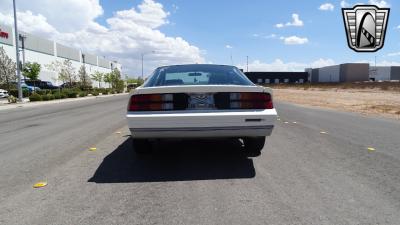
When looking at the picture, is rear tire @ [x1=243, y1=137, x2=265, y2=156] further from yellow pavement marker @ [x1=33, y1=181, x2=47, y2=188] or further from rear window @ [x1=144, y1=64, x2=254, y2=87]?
yellow pavement marker @ [x1=33, y1=181, x2=47, y2=188]

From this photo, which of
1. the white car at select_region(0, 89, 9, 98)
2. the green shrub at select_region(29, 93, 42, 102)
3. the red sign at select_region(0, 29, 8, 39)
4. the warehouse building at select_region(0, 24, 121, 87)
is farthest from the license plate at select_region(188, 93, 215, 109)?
the red sign at select_region(0, 29, 8, 39)

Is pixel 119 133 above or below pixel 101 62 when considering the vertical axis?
below

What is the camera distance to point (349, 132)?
8477 millimetres

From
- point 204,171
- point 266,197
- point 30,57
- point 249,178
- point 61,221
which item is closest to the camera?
point 61,221

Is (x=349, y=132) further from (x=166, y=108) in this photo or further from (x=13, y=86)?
(x=13, y=86)

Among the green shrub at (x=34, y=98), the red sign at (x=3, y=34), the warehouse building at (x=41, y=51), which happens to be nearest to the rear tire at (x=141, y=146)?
the green shrub at (x=34, y=98)

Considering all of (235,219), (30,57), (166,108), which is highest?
(30,57)

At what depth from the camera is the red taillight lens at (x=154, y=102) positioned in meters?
4.64

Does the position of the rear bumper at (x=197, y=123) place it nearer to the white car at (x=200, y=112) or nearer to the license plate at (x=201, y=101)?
the white car at (x=200, y=112)

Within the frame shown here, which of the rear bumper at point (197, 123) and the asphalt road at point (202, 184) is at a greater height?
the rear bumper at point (197, 123)

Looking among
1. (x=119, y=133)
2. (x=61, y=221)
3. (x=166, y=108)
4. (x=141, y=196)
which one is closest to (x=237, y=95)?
(x=166, y=108)

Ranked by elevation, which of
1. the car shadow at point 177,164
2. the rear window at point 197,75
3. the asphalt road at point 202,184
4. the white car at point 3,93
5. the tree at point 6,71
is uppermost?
the tree at point 6,71

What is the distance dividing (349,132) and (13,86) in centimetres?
3578

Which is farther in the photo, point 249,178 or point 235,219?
point 249,178
